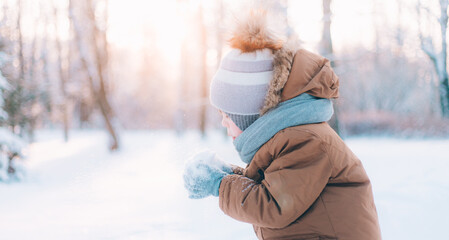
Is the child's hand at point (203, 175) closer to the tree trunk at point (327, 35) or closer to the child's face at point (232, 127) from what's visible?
the child's face at point (232, 127)

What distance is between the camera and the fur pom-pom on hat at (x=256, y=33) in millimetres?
1430

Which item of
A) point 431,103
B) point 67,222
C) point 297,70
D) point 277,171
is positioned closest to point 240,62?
point 297,70

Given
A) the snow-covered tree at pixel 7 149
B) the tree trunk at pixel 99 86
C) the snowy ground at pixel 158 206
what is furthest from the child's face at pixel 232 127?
the tree trunk at pixel 99 86

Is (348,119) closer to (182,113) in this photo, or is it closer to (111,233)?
(182,113)

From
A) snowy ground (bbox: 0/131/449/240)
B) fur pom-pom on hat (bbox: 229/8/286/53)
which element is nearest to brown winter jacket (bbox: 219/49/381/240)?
fur pom-pom on hat (bbox: 229/8/286/53)

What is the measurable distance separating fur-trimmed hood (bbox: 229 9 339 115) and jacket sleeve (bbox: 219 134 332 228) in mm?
192

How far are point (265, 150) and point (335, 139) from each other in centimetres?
27

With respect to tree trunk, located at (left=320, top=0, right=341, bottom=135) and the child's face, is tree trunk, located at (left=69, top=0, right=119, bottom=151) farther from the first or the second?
the child's face

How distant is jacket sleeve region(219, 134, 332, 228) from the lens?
117cm

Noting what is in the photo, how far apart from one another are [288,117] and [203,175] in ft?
1.43

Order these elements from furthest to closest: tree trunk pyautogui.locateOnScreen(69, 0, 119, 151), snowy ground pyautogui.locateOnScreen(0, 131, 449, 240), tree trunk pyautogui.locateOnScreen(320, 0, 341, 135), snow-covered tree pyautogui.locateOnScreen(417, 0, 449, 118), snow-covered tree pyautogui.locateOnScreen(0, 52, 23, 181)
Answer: snow-covered tree pyautogui.locateOnScreen(417, 0, 449, 118)
tree trunk pyautogui.locateOnScreen(69, 0, 119, 151)
tree trunk pyautogui.locateOnScreen(320, 0, 341, 135)
snow-covered tree pyautogui.locateOnScreen(0, 52, 23, 181)
snowy ground pyautogui.locateOnScreen(0, 131, 449, 240)

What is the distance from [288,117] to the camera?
128 centimetres

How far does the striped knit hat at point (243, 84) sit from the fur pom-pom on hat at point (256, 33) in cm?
3

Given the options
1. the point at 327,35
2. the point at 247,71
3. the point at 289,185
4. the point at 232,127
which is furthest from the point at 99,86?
the point at 289,185
